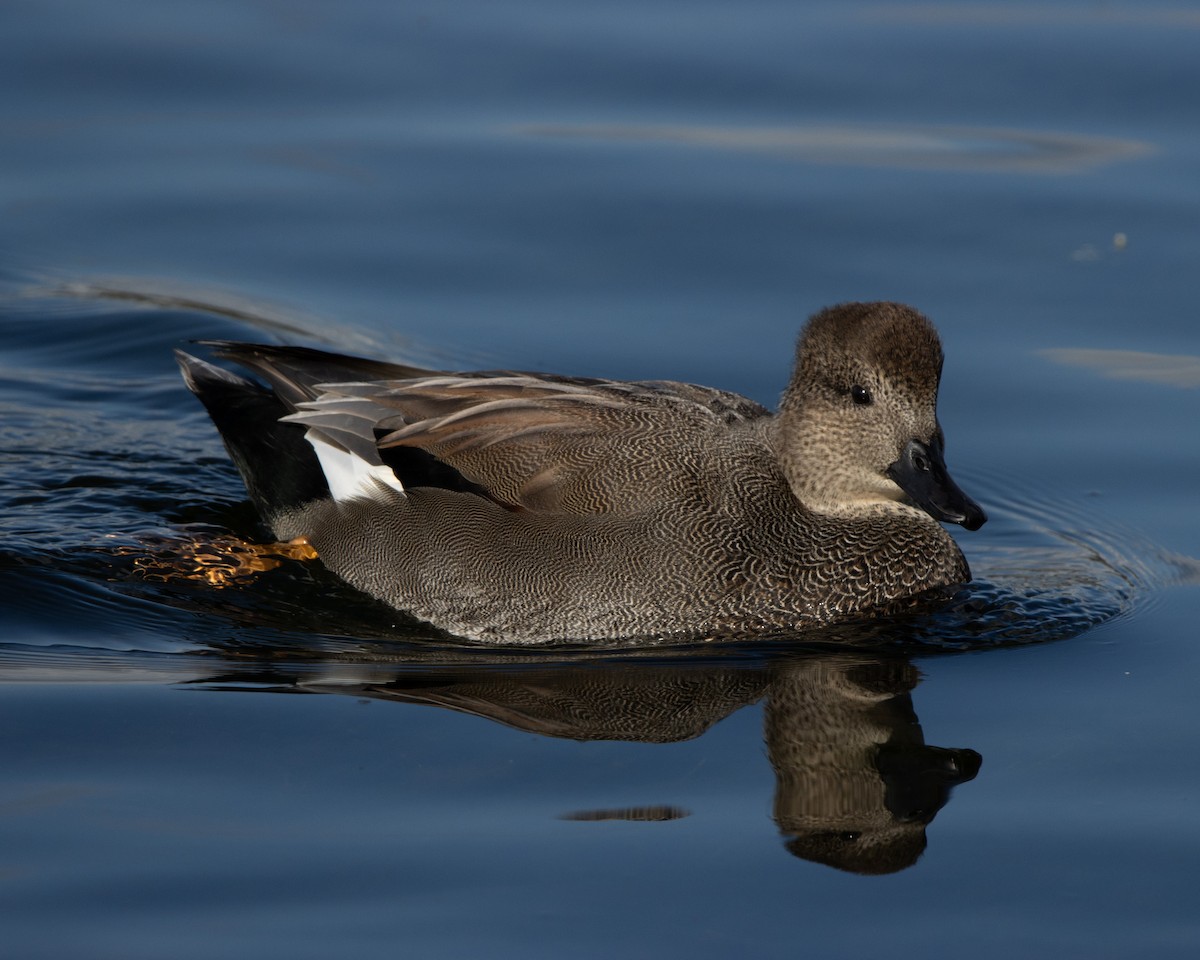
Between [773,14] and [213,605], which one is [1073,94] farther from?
[213,605]

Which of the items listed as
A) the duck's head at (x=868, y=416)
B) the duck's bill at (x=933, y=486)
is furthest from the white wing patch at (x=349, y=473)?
the duck's bill at (x=933, y=486)

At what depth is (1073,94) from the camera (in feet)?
36.2

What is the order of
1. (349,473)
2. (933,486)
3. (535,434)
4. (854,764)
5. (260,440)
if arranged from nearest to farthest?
(854,764) < (933,486) < (535,434) < (349,473) < (260,440)

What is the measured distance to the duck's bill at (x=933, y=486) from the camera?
21.3 ft

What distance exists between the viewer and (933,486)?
→ 21.5ft

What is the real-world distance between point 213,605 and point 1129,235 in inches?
207

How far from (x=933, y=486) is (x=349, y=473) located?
2.18m

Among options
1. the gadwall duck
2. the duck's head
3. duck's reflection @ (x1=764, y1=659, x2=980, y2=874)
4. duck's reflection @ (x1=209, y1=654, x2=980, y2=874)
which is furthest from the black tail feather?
duck's reflection @ (x1=764, y1=659, x2=980, y2=874)

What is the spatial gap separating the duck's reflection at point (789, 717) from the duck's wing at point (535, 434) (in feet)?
2.26

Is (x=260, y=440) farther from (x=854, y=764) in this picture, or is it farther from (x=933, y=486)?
(x=854, y=764)

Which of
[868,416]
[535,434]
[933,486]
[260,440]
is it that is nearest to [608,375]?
[260,440]

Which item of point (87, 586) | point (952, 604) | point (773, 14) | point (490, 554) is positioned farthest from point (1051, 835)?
point (773, 14)

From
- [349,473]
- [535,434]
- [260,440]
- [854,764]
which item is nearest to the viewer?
[854,764]

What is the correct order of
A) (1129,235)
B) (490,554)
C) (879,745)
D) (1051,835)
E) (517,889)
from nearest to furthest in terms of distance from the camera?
(517,889), (1051,835), (879,745), (490,554), (1129,235)
